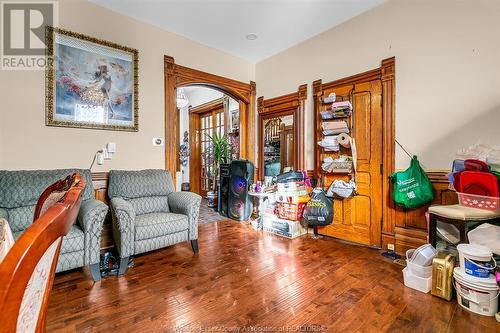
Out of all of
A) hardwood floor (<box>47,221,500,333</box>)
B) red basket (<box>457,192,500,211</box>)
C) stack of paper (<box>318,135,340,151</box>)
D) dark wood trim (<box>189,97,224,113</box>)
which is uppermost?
dark wood trim (<box>189,97,224,113</box>)

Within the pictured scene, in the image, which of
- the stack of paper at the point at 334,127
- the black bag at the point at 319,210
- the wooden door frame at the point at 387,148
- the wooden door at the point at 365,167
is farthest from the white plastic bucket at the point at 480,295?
the stack of paper at the point at 334,127

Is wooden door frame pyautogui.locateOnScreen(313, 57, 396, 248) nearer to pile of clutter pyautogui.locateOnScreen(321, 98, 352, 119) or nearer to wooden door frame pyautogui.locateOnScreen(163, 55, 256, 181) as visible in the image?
pile of clutter pyautogui.locateOnScreen(321, 98, 352, 119)

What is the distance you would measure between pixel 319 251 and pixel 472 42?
103 inches

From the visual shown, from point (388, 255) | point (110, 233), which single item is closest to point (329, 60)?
point (388, 255)

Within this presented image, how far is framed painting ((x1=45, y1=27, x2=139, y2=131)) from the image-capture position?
2.63 m

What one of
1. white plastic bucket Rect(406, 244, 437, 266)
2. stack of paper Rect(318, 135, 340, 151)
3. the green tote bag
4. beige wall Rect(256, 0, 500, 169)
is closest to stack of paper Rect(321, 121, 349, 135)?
stack of paper Rect(318, 135, 340, 151)

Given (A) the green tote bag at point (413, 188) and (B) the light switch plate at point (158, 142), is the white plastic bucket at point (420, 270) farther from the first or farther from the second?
(B) the light switch plate at point (158, 142)

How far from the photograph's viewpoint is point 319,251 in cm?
284

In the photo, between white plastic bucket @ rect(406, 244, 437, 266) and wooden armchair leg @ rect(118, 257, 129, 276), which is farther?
wooden armchair leg @ rect(118, 257, 129, 276)

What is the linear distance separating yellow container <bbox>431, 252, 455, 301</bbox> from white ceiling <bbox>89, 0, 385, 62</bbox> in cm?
288

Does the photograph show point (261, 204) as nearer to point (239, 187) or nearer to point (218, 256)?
point (239, 187)

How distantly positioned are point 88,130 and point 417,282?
370cm

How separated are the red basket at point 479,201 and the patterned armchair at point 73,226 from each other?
3.16 m

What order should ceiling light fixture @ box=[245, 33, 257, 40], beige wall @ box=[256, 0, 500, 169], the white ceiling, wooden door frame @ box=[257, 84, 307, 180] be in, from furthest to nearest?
wooden door frame @ box=[257, 84, 307, 180] → ceiling light fixture @ box=[245, 33, 257, 40] → the white ceiling → beige wall @ box=[256, 0, 500, 169]
